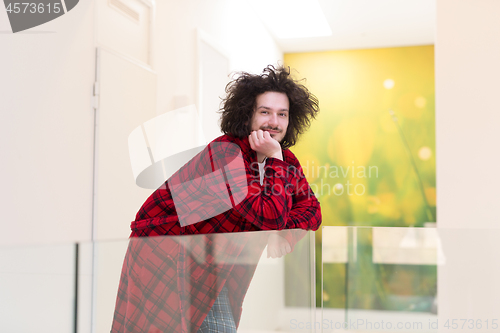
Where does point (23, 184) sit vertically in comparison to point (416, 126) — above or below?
below

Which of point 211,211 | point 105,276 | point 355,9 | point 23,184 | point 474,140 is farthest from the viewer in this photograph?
point 355,9

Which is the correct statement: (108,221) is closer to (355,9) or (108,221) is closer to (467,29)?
(467,29)

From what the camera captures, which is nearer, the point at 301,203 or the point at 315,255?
the point at 301,203

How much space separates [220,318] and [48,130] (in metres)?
1.13

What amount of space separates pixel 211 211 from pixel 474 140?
220 centimetres

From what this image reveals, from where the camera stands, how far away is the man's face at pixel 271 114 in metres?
1.45

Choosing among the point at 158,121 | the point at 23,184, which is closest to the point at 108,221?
the point at 23,184

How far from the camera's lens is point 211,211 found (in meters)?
1.22

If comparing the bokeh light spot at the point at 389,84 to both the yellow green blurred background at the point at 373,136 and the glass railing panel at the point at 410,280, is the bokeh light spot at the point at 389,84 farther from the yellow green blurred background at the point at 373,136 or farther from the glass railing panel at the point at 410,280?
the glass railing panel at the point at 410,280

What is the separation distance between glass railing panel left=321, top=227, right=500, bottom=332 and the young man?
2.07ft

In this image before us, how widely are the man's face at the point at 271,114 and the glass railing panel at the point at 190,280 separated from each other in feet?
1.07

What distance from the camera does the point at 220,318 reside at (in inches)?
43.0

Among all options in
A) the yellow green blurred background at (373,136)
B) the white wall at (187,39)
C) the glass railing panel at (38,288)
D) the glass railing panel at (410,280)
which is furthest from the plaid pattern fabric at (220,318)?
the yellow green blurred background at (373,136)

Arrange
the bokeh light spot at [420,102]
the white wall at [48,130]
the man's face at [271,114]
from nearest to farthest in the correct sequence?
the man's face at [271,114] < the white wall at [48,130] < the bokeh light spot at [420,102]
